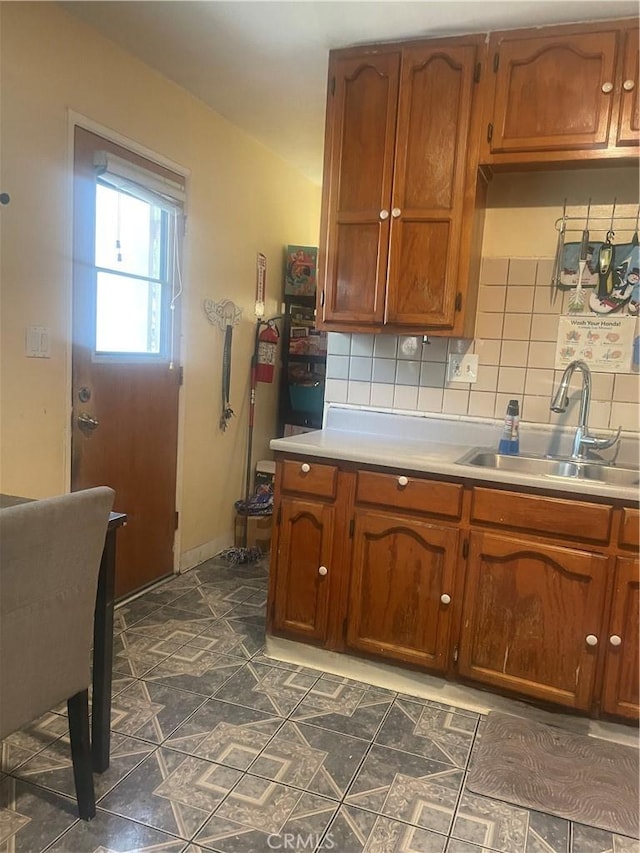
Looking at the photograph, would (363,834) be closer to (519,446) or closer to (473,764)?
(473,764)

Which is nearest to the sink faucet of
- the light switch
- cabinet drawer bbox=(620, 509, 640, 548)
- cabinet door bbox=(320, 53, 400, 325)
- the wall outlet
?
the wall outlet

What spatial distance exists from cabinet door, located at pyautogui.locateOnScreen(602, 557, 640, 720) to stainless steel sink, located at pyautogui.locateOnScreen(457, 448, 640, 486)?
40 cm

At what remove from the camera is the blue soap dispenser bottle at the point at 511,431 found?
2.41m

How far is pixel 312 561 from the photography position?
2.37m

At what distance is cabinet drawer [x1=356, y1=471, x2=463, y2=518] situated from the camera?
7.00ft

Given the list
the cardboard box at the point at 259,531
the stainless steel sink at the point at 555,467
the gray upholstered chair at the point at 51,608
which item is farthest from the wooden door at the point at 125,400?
the stainless steel sink at the point at 555,467

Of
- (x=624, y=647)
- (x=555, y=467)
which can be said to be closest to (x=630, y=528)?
(x=624, y=647)

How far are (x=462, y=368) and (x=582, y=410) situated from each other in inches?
20.2

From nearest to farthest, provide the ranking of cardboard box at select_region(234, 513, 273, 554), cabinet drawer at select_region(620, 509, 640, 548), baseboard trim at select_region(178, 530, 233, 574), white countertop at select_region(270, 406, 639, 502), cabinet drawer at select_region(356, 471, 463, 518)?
cabinet drawer at select_region(620, 509, 640, 548)
white countertop at select_region(270, 406, 639, 502)
cabinet drawer at select_region(356, 471, 463, 518)
baseboard trim at select_region(178, 530, 233, 574)
cardboard box at select_region(234, 513, 273, 554)

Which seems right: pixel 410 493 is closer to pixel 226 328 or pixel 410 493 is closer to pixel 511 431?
pixel 511 431

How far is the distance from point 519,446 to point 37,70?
2.28m

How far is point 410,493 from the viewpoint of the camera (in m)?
2.19

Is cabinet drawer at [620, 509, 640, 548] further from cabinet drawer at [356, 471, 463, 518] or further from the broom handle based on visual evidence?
the broom handle

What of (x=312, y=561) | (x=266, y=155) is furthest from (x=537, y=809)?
(x=266, y=155)
